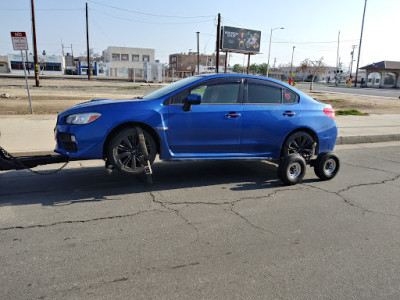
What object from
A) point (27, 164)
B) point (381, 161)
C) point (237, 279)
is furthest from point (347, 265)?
point (381, 161)

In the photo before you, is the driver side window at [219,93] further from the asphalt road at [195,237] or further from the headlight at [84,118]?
the headlight at [84,118]

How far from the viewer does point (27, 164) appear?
5.01 m

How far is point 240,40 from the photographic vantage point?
169 feet

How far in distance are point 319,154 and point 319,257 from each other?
3102 mm

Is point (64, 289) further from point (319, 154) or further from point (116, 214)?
point (319, 154)

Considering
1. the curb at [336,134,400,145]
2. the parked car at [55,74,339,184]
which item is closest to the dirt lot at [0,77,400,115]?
the curb at [336,134,400,145]

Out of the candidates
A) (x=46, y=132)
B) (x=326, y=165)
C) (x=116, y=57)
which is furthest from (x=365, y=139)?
(x=116, y=57)

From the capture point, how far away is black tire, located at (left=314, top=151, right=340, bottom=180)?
241 inches

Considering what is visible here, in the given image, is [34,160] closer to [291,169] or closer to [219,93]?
[219,93]

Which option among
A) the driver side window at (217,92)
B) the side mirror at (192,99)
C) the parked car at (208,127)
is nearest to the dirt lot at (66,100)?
the parked car at (208,127)

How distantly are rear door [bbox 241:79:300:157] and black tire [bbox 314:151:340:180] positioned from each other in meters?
0.84

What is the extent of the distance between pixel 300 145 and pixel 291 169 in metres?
0.56

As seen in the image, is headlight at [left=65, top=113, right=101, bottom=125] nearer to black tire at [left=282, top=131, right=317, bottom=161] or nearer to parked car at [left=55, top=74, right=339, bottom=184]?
parked car at [left=55, top=74, right=339, bottom=184]

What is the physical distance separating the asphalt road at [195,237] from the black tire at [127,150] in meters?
0.46
